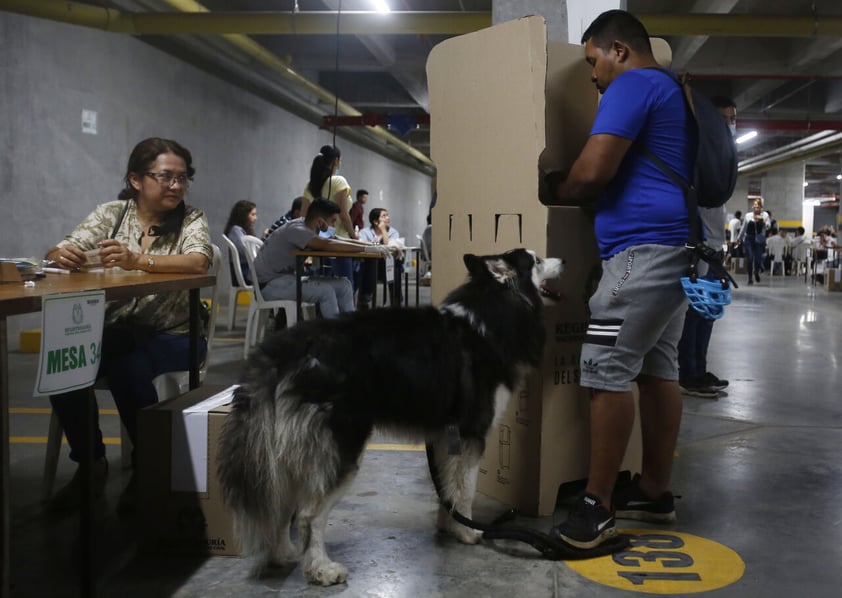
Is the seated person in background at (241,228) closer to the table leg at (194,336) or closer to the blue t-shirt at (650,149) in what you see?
the table leg at (194,336)

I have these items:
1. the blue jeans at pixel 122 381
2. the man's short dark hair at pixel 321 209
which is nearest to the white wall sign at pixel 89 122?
the man's short dark hair at pixel 321 209

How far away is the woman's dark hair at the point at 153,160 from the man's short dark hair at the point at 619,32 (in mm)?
1532

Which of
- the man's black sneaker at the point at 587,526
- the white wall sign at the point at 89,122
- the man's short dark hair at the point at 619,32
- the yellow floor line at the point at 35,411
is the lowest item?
the yellow floor line at the point at 35,411

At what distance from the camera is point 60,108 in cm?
678

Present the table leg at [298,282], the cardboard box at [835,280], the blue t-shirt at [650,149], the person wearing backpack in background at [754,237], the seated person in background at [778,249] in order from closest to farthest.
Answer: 1. the blue t-shirt at [650,149]
2. the table leg at [298,282]
3. the cardboard box at [835,280]
4. the person wearing backpack in background at [754,237]
5. the seated person in background at [778,249]

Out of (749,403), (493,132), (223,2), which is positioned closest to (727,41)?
(223,2)

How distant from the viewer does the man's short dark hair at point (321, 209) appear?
17.3 ft

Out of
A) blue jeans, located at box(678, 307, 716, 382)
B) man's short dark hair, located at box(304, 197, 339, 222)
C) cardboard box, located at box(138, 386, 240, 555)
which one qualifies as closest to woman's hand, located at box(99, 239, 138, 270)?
cardboard box, located at box(138, 386, 240, 555)

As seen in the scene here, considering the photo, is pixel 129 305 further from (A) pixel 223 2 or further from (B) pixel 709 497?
(A) pixel 223 2

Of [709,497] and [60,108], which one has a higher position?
[60,108]

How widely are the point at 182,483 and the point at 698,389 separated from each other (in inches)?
138

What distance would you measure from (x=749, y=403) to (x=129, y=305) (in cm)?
361

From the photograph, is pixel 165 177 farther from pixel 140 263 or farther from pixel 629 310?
pixel 629 310

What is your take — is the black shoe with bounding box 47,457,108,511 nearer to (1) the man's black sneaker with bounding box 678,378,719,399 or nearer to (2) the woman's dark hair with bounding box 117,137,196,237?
(2) the woman's dark hair with bounding box 117,137,196,237
